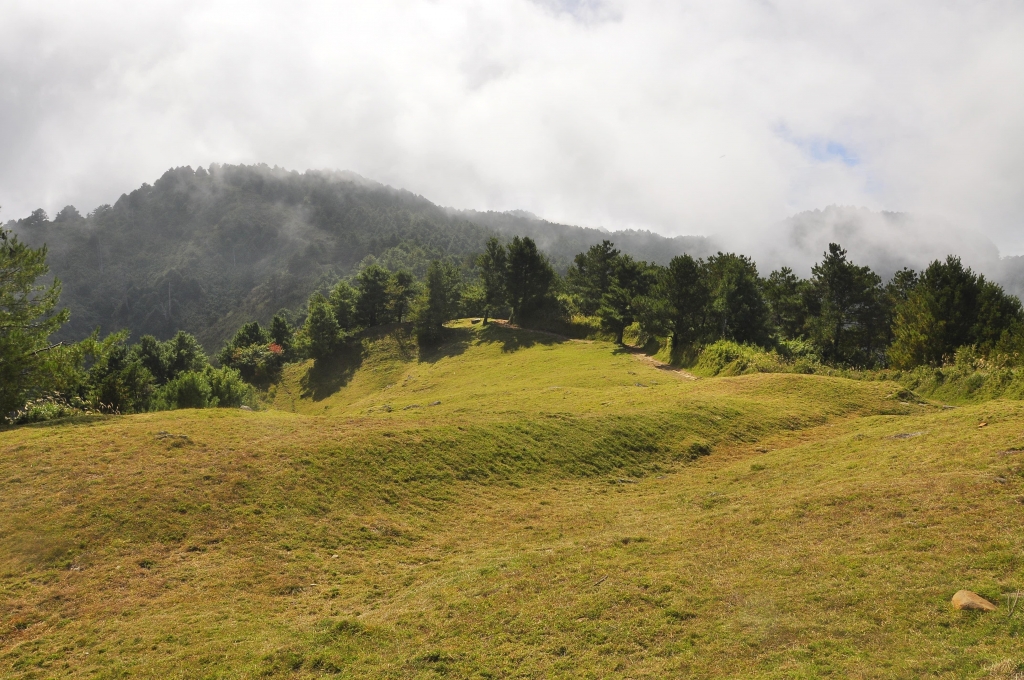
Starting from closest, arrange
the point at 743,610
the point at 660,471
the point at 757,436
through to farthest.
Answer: the point at 743,610 < the point at 660,471 < the point at 757,436

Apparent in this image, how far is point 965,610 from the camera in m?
7.61

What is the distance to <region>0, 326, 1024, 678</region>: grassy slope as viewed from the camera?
27.1 ft

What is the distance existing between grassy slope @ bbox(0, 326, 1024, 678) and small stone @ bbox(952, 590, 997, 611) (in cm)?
22

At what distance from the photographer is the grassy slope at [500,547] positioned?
8258 mm

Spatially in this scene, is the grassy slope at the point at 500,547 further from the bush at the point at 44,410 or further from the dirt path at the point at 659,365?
the dirt path at the point at 659,365

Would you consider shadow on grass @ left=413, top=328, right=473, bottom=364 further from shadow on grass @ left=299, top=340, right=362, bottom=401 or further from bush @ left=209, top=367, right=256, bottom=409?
bush @ left=209, top=367, right=256, bottom=409


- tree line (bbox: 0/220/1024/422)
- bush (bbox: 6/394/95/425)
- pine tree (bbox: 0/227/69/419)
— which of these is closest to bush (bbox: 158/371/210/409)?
tree line (bbox: 0/220/1024/422)

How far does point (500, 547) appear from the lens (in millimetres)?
13336

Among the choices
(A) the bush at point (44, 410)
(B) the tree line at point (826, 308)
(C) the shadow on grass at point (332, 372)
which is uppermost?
(B) the tree line at point (826, 308)

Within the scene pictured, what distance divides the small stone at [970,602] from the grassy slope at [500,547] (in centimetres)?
22

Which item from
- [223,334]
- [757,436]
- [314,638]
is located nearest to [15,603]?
[314,638]

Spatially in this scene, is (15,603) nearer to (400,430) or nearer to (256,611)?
(256,611)

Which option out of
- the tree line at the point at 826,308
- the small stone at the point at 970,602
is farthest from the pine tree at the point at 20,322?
the tree line at the point at 826,308

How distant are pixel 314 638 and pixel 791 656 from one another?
7862 millimetres
